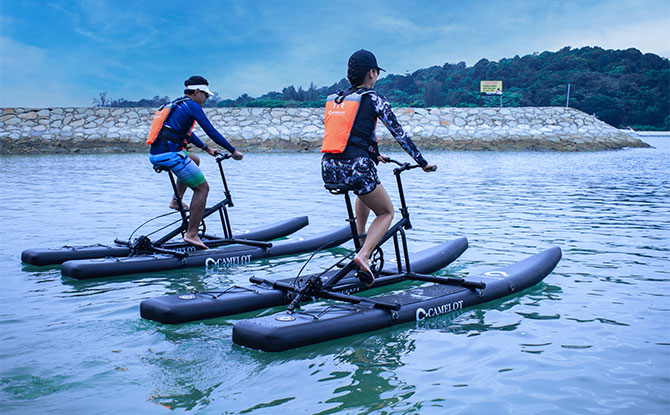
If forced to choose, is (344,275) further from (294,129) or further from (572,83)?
(572,83)

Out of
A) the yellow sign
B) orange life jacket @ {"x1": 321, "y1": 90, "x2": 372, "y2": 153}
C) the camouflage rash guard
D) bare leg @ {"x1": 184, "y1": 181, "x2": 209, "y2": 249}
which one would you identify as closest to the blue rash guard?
bare leg @ {"x1": 184, "y1": 181, "x2": 209, "y2": 249}

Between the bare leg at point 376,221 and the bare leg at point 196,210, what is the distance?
2980mm

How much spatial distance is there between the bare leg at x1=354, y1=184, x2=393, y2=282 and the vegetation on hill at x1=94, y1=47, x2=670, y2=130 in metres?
65.1

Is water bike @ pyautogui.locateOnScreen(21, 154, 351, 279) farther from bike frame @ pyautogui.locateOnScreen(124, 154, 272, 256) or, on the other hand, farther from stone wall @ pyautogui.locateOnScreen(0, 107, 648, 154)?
stone wall @ pyautogui.locateOnScreen(0, 107, 648, 154)

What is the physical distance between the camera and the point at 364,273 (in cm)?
607

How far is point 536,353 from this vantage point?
16.9ft

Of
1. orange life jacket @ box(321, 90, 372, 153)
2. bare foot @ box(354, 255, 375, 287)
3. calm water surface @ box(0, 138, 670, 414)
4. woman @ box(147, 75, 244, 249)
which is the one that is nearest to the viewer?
calm water surface @ box(0, 138, 670, 414)

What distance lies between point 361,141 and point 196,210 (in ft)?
10.6

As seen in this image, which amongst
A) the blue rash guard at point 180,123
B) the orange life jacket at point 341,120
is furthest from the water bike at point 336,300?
the blue rash guard at point 180,123

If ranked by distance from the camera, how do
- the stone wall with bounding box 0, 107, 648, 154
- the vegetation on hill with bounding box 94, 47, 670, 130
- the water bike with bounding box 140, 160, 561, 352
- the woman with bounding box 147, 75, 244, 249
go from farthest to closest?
the vegetation on hill with bounding box 94, 47, 670, 130 < the stone wall with bounding box 0, 107, 648, 154 < the woman with bounding box 147, 75, 244, 249 < the water bike with bounding box 140, 160, 561, 352

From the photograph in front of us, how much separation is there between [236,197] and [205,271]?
7.97m

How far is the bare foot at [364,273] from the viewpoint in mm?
5891

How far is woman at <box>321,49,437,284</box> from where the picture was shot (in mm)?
5809

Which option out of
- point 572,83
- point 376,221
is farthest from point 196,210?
point 572,83
